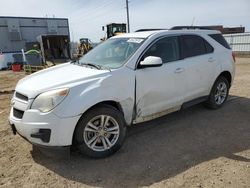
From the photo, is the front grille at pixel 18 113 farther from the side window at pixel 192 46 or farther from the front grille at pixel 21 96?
the side window at pixel 192 46

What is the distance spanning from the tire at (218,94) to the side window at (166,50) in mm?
1464

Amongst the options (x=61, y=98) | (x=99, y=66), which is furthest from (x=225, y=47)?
(x=61, y=98)

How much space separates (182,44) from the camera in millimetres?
4957

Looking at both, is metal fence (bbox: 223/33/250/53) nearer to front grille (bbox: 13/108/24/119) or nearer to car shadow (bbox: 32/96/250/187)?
car shadow (bbox: 32/96/250/187)

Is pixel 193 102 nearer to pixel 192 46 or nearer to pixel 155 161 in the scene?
pixel 192 46

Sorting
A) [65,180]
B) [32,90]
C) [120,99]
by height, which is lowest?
[65,180]

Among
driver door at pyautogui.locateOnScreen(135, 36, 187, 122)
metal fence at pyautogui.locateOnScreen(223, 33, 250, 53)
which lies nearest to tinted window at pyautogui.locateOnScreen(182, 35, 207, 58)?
driver door at pyautogui.locateOnScreen(135, 36, 187, 122)

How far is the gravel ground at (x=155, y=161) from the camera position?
130 inches

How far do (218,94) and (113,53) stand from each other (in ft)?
9.04

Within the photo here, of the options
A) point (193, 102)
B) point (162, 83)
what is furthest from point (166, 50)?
point (193, 102)

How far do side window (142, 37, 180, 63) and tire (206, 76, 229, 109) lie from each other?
1.46m

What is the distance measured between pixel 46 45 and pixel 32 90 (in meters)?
21.4

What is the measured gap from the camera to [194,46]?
5223mm

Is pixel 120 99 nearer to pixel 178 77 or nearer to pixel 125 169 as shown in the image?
pixel 125 169
